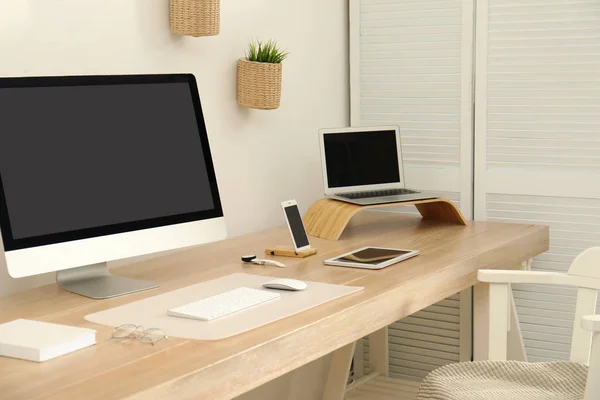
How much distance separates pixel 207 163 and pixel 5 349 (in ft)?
2.61

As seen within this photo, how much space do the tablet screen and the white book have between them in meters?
0.87

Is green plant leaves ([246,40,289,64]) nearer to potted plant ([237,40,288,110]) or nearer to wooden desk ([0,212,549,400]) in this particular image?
potted plant ([237,40,288,110])

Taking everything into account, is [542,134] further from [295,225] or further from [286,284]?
[286,284]

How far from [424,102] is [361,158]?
1.34 feet

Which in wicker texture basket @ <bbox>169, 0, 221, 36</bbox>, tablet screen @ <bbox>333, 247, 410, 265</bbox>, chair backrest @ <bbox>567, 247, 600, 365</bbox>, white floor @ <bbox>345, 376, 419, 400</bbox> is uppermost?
wicker texture basket @ <bbox>169, 0, 221, 36</bbox>

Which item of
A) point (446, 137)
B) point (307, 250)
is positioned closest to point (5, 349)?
point (307, 250)

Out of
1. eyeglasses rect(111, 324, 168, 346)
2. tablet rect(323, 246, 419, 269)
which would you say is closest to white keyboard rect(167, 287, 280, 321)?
eyeglasses rect(111, 324, 168, 346)

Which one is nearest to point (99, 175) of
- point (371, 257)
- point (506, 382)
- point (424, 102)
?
point (371, 257)

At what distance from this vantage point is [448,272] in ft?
7.37

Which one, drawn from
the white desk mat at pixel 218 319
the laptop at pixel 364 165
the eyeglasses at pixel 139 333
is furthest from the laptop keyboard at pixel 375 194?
the eyeglasses at pixel 139 333

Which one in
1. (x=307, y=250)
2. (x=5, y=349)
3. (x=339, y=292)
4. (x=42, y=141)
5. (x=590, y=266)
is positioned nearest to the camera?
(x=5, y=349)

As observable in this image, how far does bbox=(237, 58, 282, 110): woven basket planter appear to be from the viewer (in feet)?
8.84

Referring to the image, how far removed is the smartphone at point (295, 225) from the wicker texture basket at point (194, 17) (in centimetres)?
53

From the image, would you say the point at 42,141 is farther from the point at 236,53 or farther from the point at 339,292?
the point at 236,53
